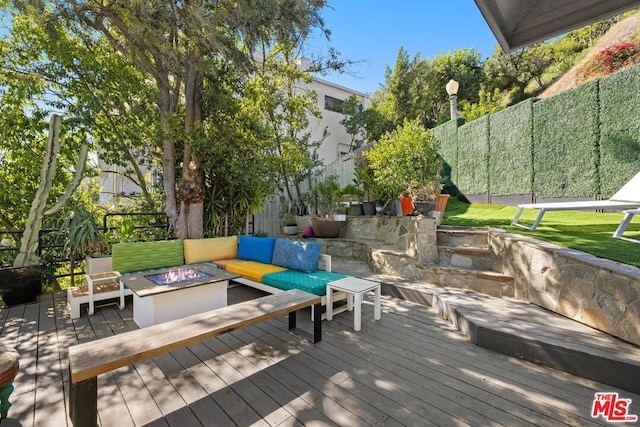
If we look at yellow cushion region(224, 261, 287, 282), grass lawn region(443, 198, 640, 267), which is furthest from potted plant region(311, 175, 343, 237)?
grass lawn region(443, 198, 640, 267)

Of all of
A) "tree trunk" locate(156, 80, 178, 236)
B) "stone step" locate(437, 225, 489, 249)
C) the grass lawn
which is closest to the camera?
the grass lawn

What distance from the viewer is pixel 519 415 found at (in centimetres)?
184

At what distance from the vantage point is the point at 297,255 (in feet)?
13.9

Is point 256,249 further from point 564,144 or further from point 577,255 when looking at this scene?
point 564,144

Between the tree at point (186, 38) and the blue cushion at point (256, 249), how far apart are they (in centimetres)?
104

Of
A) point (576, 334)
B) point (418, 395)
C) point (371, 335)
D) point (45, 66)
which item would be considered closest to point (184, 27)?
point (45, 66)

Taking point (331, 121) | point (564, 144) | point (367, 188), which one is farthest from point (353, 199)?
point (331, 121)

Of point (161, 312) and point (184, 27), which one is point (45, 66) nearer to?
point (184, 27)

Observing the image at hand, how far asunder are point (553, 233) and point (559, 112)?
3.60 metres

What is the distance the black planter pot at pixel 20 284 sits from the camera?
3877 mm

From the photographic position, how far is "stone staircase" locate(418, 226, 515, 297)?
385 centimetres

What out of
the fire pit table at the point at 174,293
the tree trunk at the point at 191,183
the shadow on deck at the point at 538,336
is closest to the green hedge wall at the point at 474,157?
the shadow on deck at the point at 538,336

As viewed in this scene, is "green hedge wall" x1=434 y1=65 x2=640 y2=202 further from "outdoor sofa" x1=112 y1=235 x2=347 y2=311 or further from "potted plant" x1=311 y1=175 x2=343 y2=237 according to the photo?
"outdoor sofa" x1=112 y1=235 x2=347 y2=311

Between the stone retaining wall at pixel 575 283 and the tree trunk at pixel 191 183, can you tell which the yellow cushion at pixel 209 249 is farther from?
the stone retaining wall at pixel 575 283
